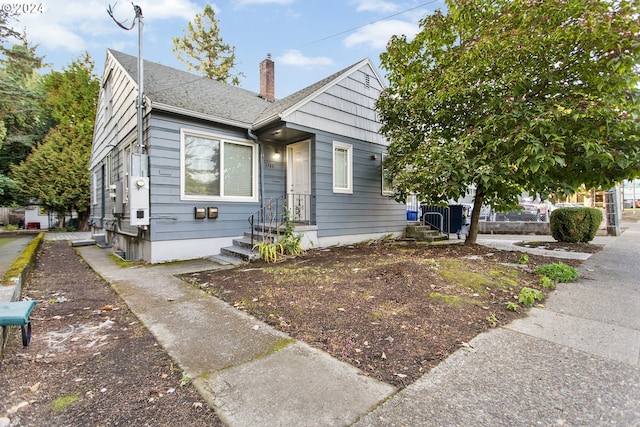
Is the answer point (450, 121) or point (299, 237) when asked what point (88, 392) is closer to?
point (299, 237)

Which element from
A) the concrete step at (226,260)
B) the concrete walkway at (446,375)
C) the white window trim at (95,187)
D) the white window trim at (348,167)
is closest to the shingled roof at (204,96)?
the white window trim at (348,167)

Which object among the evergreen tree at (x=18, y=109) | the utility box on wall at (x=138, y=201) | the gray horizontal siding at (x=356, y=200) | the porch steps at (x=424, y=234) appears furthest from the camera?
the evergreen tree at (x=18, y=109)

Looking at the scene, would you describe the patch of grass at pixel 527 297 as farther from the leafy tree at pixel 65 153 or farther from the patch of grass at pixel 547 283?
the leafy tree at pixel 65 153

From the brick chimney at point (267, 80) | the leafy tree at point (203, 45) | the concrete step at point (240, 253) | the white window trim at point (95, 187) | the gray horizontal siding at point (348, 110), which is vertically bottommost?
the concrete step at point (240, 253)

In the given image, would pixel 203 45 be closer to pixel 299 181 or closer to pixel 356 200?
pixel 299 181

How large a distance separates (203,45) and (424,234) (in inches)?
933

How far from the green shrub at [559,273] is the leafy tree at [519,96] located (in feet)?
5.18

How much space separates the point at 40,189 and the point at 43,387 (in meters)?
19.3

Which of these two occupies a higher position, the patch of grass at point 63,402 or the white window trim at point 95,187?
the white window trim at point 95,187

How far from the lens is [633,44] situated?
14.6 feet

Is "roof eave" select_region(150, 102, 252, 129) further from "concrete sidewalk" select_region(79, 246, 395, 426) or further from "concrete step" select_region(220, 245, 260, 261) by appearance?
"concrete sidewalk" select_region(79, 246, 395, 426)

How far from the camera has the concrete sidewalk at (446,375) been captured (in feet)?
5.74

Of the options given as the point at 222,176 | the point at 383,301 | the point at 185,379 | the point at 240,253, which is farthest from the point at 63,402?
the point at 222,176

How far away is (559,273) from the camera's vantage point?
4684mm
